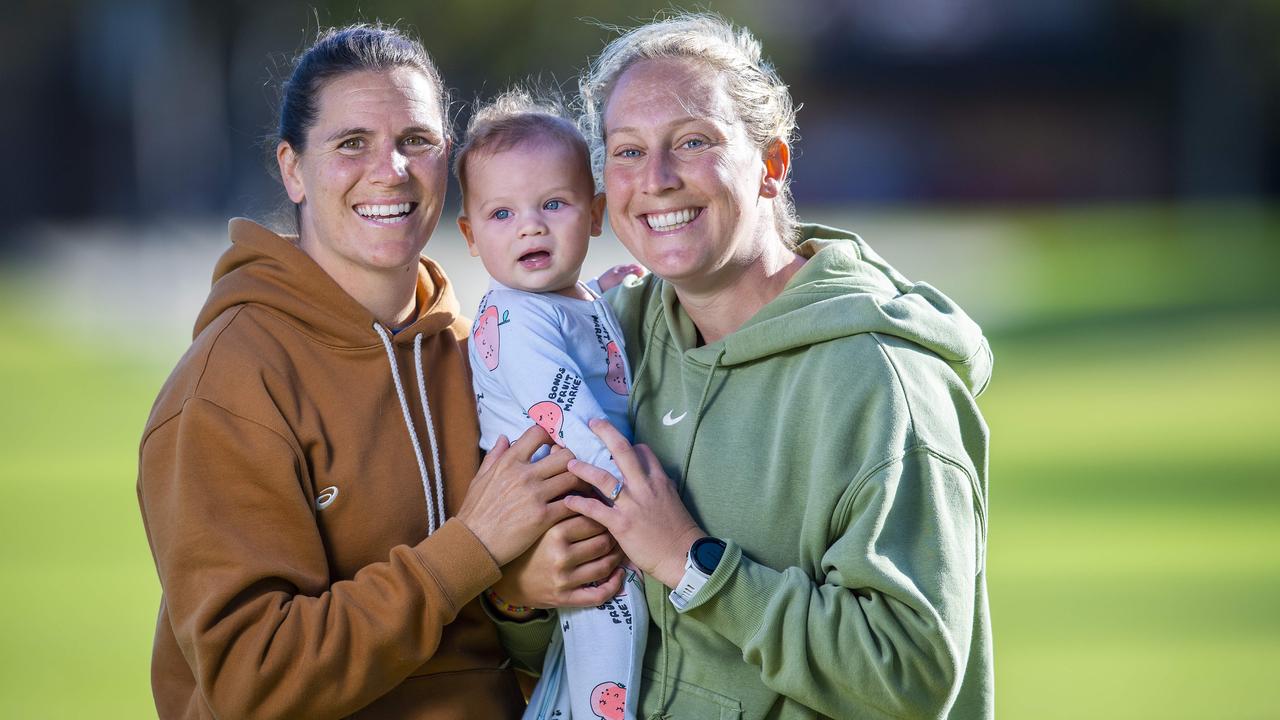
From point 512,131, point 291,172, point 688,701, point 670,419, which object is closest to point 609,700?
point 688,701

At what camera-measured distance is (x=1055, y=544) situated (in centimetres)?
930

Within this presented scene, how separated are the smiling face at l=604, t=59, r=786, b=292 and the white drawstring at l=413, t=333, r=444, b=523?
67 cm

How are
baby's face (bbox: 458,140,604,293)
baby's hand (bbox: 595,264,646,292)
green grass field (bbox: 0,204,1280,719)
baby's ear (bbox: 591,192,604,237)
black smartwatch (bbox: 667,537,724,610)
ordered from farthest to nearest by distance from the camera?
1. green grass field (bbox: 0,204,1280,719)
2. baby's hand (bbox: 595,264,646,292)
3. baby's ear (bbox: 591,192,604,237)
4. baby's face (bbox: 458,140,604,293)
5. black smartwatch (bbox: 667,537,724,610)

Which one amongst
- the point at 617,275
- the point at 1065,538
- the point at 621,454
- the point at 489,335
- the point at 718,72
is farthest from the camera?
the point at 1065,538

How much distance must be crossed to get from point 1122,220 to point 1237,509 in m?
28.2

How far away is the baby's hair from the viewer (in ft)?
11.9

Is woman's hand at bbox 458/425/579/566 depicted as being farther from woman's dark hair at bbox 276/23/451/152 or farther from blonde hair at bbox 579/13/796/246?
woman's dark hair at bbox 276/23/451/152

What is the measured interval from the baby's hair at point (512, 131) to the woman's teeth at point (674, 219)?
1.47 feet

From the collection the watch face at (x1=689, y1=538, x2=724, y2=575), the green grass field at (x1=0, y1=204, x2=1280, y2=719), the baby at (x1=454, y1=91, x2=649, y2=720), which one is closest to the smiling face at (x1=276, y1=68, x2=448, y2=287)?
the baby at (x1=454, y1=91, x2=649, y2=720)

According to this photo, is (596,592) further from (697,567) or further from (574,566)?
(697,567)

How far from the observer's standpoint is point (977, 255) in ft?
87.9

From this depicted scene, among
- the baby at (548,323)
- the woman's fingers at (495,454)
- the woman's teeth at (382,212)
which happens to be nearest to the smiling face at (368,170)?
the woman's teeth at (382,212)

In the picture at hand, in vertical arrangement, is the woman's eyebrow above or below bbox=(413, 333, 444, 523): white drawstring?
above

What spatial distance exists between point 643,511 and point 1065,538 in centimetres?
702
